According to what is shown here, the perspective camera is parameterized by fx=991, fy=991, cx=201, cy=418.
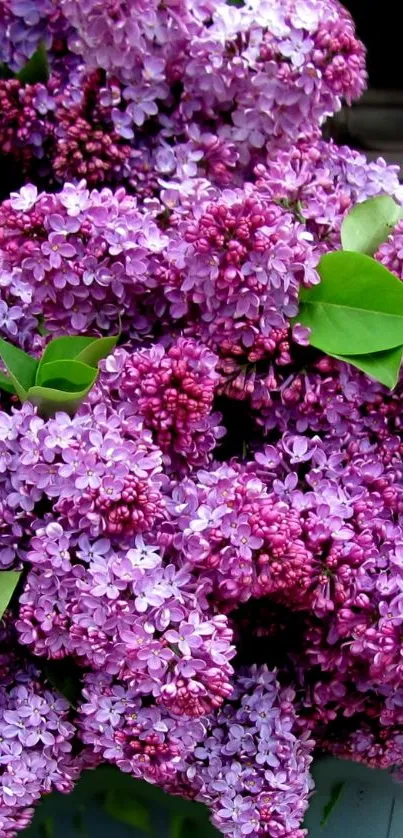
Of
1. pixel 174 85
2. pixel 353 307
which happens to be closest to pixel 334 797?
pixel 353 307

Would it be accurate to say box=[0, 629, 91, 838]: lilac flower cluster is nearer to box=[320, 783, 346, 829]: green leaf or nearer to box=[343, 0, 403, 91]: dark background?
box=[320, 783, 346, 829]: green leaf

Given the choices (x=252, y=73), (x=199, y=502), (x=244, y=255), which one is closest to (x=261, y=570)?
(x=199, y=502)

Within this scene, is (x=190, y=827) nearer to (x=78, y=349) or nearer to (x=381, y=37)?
(x=78, y=349)

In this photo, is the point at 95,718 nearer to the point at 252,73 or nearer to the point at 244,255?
the point at 244,255

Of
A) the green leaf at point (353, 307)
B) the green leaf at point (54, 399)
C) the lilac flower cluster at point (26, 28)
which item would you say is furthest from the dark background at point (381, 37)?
the green leaf at point (54, 399)

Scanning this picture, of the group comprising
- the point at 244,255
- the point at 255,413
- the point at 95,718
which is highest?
the point at 244,255

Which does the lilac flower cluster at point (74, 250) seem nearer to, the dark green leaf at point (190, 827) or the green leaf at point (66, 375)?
the green leaf at point (66, 375)
